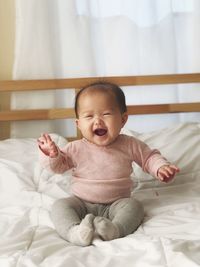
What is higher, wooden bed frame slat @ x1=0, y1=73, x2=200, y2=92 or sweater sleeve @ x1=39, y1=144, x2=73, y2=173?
wooden bed frame slat @ x1=0, y1=73, x2=200, y2=92

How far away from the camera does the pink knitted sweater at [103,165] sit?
3.77 feet

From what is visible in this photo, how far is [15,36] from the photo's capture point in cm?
182

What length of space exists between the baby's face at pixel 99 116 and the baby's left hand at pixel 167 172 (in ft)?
0.54

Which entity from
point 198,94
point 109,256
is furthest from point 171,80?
point 109,256

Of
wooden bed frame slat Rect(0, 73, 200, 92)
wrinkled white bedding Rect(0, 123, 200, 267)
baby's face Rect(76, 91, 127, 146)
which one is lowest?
wrinkled white bedding Rect(0, 123, 200, 267)

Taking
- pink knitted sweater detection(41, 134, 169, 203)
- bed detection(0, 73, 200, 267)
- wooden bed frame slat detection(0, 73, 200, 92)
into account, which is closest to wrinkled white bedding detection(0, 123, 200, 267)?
bed detection(0, 73, 200, 267)

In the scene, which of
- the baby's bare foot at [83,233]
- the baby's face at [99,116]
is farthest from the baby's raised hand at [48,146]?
the baby's bare foot at [83,233]

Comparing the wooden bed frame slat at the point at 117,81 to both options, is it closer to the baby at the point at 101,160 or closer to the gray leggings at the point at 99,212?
the baby at the point at 101,160

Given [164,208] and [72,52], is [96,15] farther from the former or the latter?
[164,208]

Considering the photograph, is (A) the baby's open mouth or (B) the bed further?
(A) the baby's open mouth

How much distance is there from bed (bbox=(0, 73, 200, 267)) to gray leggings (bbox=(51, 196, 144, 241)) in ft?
0.08

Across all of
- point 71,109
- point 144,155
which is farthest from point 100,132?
point 71,109

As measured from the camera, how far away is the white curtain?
5.69 ft

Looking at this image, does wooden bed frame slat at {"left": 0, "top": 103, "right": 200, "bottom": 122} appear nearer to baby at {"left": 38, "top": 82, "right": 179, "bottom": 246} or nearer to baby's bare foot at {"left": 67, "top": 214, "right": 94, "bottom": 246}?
baby at {"left": 38, "top": 82, "right": 179, "bottom": 246}
